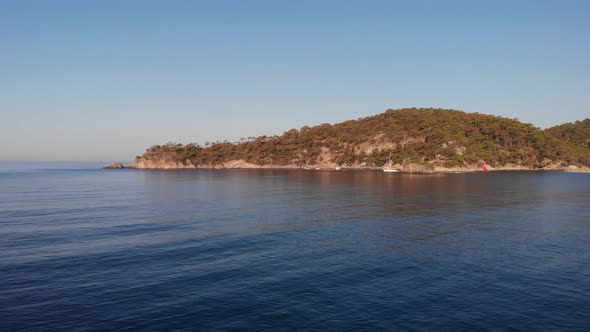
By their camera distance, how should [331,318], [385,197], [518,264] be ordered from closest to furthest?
[331,318]
[518,264]
[385,197]

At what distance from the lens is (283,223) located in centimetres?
5319

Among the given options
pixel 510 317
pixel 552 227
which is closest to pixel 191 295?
pixel 510 317

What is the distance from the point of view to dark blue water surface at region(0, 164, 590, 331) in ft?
74.2

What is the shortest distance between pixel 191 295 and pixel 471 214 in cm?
5132

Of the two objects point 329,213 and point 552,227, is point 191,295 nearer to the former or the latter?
point 329,213

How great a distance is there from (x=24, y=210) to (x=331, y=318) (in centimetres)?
6311

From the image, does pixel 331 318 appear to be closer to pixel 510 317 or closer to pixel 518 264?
pixel 510 317

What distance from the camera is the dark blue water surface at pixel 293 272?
22625 millimetres

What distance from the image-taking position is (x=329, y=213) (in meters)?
63.0

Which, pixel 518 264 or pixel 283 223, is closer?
pixel 518 264

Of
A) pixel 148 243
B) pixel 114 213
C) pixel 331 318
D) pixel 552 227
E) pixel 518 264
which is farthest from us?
pixel 114 213

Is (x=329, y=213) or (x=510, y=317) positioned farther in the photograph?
(x=329, y=213)

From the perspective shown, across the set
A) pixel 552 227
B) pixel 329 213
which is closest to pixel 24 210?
pixel 329 213

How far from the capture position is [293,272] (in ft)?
101
